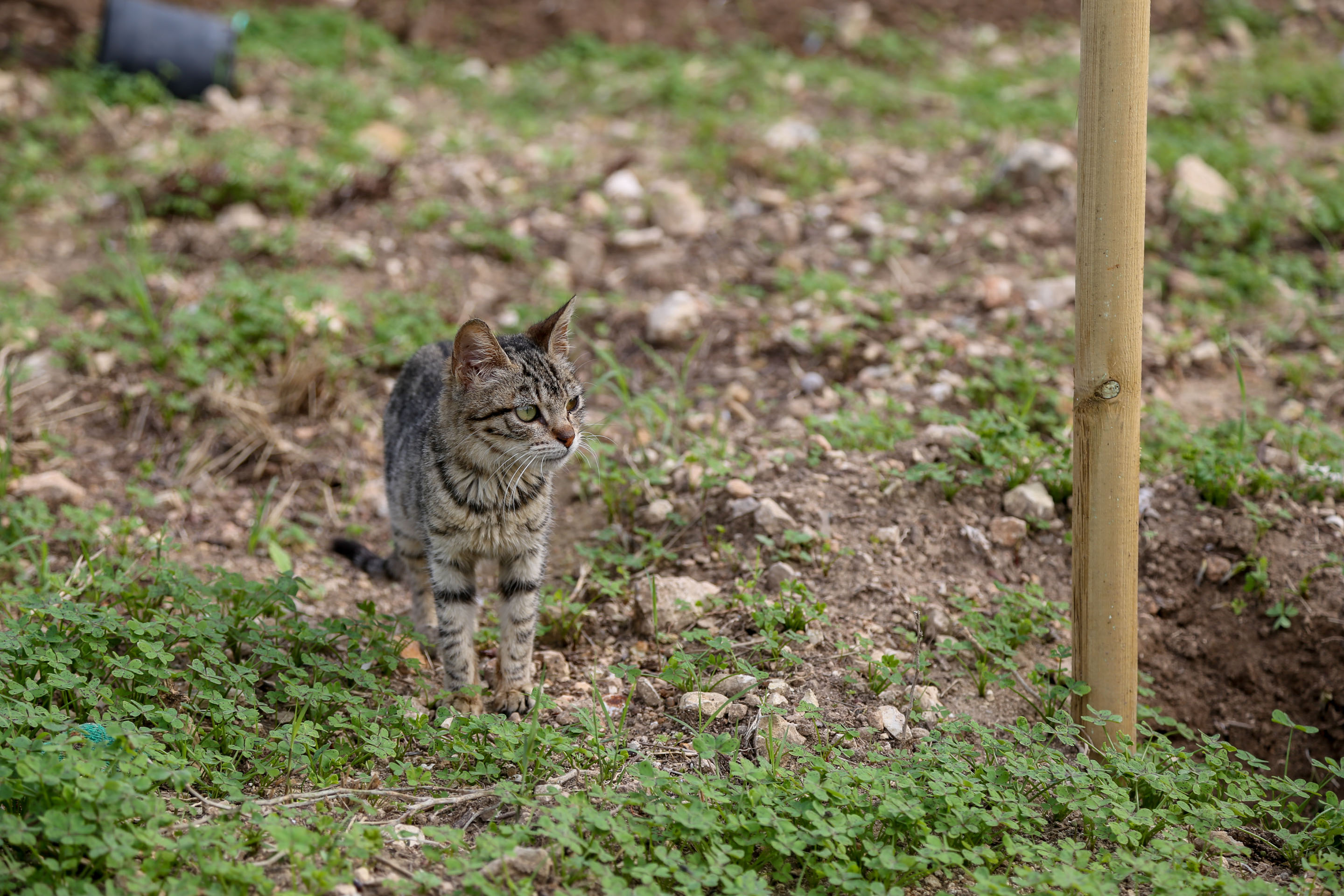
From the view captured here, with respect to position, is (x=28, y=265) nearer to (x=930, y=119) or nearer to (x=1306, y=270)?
(x=930, y=119)

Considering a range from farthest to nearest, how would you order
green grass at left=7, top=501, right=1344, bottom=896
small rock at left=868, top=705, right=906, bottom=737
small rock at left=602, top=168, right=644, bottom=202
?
1. small rock at left=602, top=168, right=644, bottom=202
2. small rock at left=868, top=705, right=906, bottom=737
3. green grass at left=7, top=501, right=1344, bottom=896

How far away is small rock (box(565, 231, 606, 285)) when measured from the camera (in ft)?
21.7

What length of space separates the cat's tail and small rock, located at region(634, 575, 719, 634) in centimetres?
113

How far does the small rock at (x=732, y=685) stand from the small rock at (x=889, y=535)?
3.12 feet

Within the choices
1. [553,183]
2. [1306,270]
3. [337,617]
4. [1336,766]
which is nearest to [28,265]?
[553,183]

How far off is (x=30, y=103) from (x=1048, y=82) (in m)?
7.83

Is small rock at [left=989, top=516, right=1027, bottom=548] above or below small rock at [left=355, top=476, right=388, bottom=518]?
above

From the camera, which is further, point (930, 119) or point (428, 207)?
point (930, 119)

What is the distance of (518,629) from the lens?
3.78 m

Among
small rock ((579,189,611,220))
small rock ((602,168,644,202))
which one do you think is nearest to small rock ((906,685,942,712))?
small rock ((579,189,611,220))

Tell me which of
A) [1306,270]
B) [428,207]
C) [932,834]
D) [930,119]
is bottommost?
[932,834]

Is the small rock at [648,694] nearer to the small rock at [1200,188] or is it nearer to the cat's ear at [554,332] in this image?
the cat's ear at [554,332]

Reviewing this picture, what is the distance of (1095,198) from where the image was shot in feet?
10.1

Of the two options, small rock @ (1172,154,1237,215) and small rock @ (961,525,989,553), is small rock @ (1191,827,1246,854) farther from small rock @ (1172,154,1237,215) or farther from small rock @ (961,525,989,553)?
small rock @ (1172,154,1237,215)
